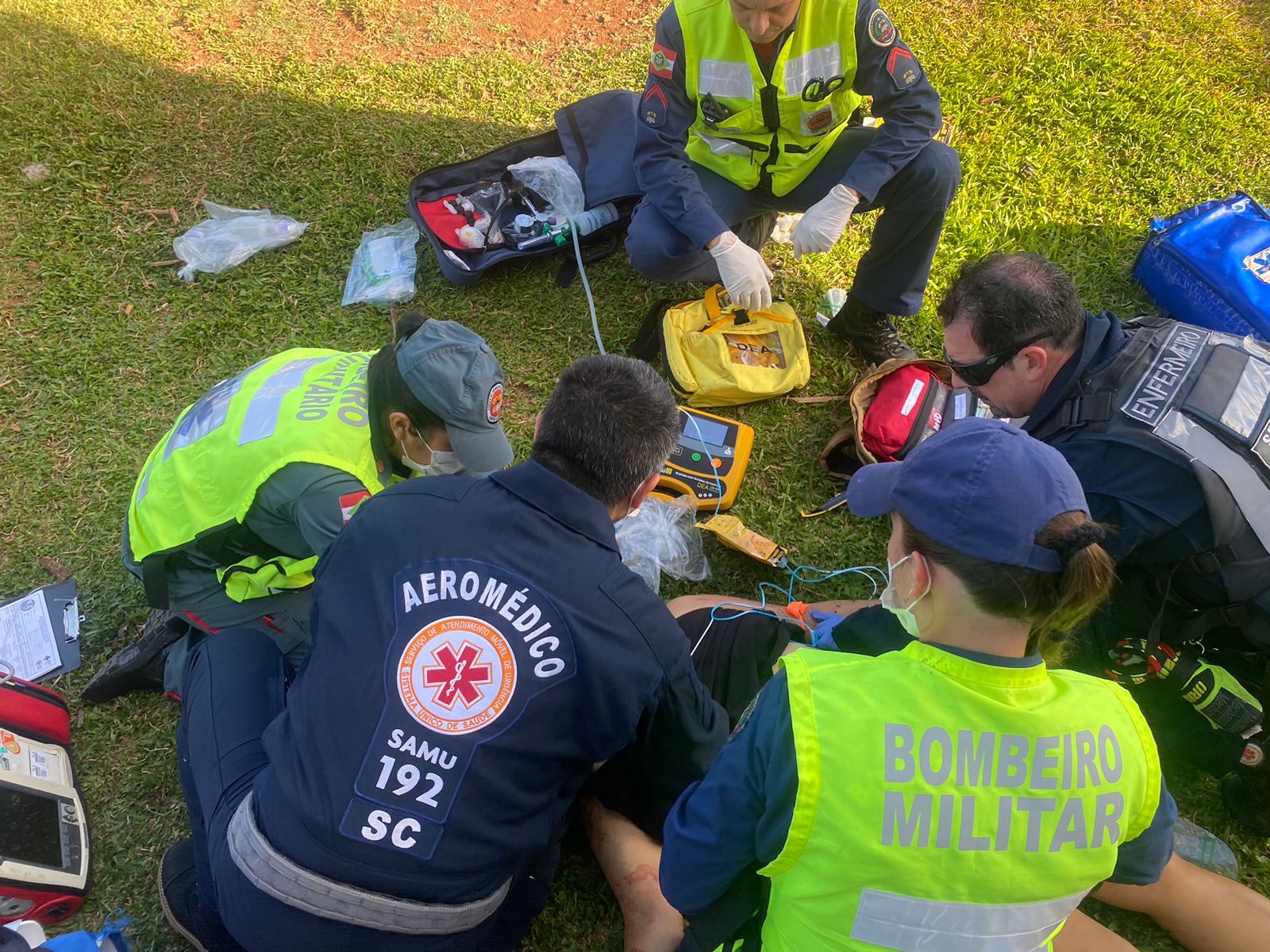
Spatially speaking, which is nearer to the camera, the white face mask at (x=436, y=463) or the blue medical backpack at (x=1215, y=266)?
the white face mask at (x=436, y=463)

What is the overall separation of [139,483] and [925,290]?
353 cm

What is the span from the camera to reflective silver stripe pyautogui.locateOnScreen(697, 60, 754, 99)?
10.9 feet

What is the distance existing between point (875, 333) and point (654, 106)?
145 cm

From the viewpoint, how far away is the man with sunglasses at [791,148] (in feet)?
10.7

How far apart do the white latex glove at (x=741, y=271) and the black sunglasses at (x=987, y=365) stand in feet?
3.16

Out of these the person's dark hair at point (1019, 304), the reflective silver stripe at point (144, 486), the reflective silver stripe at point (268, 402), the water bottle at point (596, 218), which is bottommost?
the reflective silver stripe at point (144, 486)

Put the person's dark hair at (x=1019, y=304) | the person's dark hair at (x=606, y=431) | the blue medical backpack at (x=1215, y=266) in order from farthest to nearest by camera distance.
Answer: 1. the blue medical backpack at (x=1215, y=266)
2. the person's dark hair at (x=1019, y=304)
3. the person's dark hair at (x=606, y=431)

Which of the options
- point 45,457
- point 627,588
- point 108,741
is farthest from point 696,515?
point 45,457

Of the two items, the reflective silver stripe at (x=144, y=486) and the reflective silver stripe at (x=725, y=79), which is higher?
the reflective silver stripe at (x=725, y=79)

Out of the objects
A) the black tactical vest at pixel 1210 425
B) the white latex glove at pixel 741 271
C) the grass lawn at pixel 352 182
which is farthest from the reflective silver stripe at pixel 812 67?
the black tactical vest at pixel 1210 425

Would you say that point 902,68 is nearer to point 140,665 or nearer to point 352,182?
point 352,182

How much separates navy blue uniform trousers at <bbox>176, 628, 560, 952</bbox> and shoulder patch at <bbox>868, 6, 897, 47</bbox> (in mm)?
3247

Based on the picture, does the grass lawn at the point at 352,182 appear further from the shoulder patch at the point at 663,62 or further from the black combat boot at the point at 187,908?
the shoulder patch at the point at 663,62

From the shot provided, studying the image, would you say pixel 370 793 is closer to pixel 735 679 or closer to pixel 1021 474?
pixel 735 679
